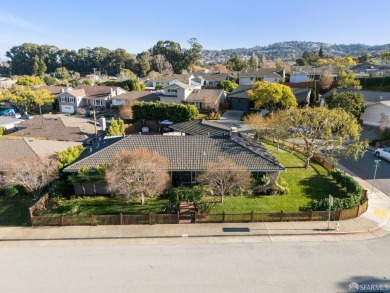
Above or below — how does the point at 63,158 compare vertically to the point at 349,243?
above

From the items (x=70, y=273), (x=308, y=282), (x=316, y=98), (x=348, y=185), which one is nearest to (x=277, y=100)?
(x=316, y=98)

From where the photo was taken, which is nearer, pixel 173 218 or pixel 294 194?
pixel 173 218

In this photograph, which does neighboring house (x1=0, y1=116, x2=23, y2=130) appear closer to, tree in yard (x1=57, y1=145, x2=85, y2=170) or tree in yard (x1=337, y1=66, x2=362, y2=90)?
tree in yard (x1=57, y1=145, x2=85, y2=170)

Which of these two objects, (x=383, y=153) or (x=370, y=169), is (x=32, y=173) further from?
(x=383, y=153)

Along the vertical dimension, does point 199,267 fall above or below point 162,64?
below

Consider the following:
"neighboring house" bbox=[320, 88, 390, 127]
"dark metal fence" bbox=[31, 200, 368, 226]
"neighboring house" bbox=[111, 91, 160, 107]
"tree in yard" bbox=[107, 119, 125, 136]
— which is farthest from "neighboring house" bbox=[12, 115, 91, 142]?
"neighboring house" bbox=[320, 88, 390, 127]

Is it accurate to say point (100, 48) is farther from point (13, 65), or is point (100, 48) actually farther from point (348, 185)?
point (348, 185)
